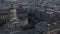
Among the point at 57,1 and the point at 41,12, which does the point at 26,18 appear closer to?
the point at 41,12

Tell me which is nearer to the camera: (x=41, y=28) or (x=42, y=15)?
(x=41, y=28)

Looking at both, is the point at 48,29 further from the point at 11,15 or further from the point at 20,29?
the point at 11,15

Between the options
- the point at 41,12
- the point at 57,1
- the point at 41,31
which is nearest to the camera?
the point at 41,31

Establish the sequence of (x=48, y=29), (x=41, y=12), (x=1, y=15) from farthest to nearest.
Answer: (x=1, y=15), (x=41, y=12), (x=48, y=29)

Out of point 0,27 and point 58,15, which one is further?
point 0,27

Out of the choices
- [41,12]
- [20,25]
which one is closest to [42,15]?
[41,12]

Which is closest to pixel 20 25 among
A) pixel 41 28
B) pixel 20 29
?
pixel 20 29

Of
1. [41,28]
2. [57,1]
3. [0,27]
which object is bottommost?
[0,27]

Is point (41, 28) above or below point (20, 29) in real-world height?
above

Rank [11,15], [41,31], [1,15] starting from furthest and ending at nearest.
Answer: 1. [1,15]
2. [11,15]
3. [41,31]
